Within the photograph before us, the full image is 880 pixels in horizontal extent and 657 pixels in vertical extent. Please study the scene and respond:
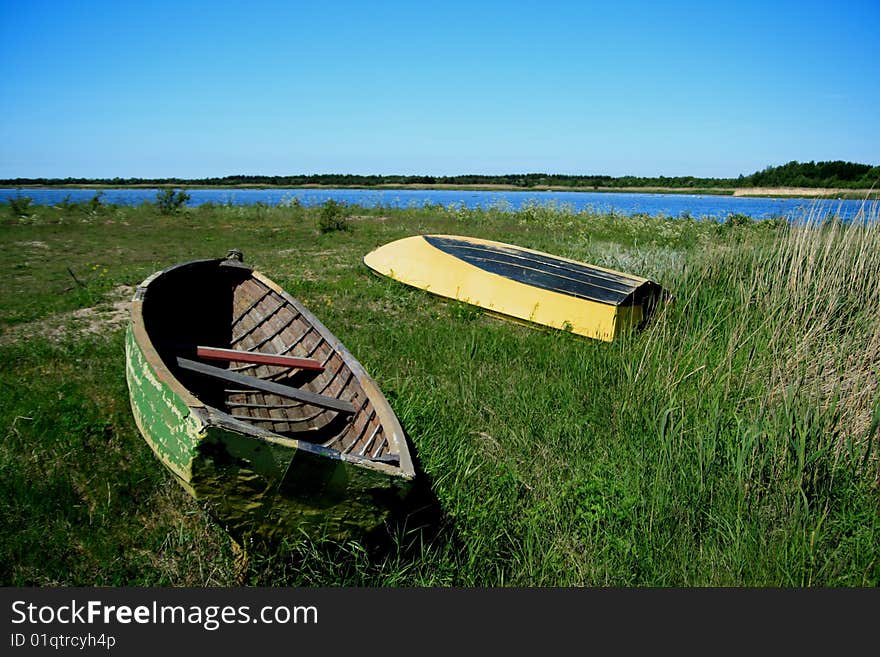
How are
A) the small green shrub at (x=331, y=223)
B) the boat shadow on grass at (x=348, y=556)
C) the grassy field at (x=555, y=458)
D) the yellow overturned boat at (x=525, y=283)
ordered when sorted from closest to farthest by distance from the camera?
the boat shadow on grass at (x=348, y=556)
the grassy field at (x=555, y=458)
the yellow overturned boat at (x=525, y=283)
the small green shrub at (x=331, y=223)

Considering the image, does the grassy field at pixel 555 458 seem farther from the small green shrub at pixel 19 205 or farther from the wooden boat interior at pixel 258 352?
the small green shrub at pixel 19 205

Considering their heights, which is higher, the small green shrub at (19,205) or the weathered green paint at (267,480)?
the small green shrub at (19,205)

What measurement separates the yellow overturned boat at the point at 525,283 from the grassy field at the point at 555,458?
33cm

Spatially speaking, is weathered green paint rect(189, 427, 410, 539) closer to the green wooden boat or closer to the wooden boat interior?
the green wooden boat

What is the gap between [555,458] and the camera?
14.5 ft

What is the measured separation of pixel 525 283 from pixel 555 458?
14.2 feet

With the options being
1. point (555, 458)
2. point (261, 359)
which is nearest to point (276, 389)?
point (261, 359)

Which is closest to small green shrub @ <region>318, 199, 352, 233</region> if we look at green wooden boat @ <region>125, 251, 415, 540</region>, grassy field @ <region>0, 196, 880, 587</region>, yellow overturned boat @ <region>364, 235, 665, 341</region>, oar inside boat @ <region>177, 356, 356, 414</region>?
yellow overturned boat @ <region>364, 235, 665, 341</region>

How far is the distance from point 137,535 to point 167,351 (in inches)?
60.6

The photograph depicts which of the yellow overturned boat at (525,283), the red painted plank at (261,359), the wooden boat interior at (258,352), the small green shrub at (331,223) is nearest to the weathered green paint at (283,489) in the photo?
the wooden boat interior at (258,352)

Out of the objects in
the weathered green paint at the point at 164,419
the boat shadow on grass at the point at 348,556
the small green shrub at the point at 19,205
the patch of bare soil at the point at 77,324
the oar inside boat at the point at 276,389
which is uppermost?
the small green shrub at the point at 19,205

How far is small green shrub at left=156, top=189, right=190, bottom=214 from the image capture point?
2052 centimetres

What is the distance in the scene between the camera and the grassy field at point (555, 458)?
11.1 feet

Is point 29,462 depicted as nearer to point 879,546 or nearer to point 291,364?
point 291,364
